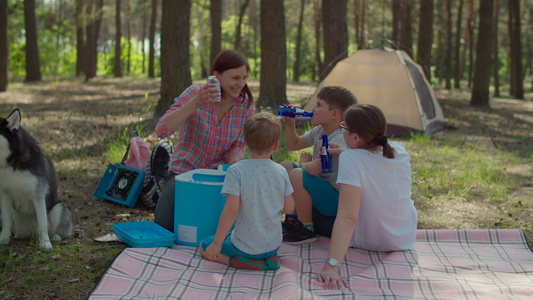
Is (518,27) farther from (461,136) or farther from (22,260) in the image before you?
(22,260)

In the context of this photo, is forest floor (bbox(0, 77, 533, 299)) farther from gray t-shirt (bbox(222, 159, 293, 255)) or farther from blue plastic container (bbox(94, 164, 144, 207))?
gray t-shirt (bbox(222, 159, 293, 255))

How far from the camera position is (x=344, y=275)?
3.10 meters

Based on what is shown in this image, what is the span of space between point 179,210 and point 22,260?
1048 mm

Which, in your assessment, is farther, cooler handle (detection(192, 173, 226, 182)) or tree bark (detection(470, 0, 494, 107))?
tree bark (detection(470, 0, 494, 107))

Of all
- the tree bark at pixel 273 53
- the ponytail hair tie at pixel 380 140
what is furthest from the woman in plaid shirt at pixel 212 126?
the tree bark at pixel 273 53

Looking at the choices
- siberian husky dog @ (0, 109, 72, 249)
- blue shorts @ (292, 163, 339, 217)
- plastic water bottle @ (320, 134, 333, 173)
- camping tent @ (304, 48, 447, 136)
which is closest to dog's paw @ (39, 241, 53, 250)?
siberian husky dog @ (0, 109, 72, 249)

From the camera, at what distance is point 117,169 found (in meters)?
4.65

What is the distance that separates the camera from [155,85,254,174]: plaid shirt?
382 cm

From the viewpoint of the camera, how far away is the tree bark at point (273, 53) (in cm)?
989

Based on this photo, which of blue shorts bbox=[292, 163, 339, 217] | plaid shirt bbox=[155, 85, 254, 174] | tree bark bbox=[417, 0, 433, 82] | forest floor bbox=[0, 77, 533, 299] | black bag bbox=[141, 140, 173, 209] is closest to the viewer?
forest floor bbox=[0, 77, 533, 299]

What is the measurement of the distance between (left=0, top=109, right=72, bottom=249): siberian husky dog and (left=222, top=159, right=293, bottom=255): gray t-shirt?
1.36 metres

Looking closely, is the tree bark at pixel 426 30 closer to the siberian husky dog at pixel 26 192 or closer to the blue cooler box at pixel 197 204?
the blue cooler box at pixel 197 204

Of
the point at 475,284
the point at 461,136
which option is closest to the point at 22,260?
the point at 475,284

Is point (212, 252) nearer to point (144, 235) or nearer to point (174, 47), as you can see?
point (144, 235)
